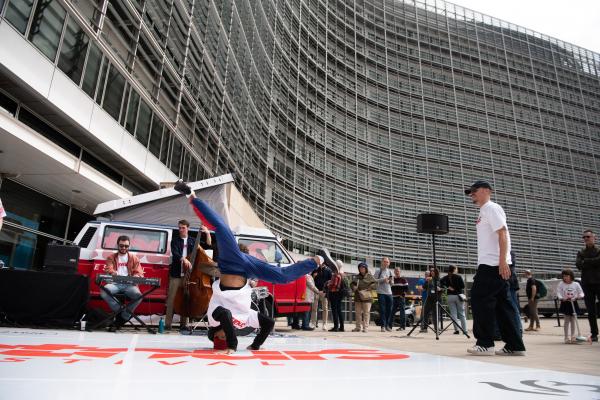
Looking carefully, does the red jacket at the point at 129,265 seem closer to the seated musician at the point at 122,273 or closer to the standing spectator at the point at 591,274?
the seated musician at the point at 122,273

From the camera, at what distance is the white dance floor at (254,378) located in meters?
2.04

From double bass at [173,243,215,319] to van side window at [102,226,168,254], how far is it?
1.27m

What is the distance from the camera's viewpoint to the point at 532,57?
50.2 meters

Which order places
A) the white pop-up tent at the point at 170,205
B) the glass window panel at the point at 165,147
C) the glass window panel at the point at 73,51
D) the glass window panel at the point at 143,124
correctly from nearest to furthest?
1. the white pop-up tent at the point at 170,205
2. the glass window panel at the point at 73,51
3. the glass window panel at the point at 143,124
4. the glass window panel at the point at 165,147

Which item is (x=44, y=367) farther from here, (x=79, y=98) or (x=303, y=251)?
(x=303, y=251)

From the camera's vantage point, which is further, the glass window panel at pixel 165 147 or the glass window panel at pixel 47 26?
the glass window panel at pixel 165 147

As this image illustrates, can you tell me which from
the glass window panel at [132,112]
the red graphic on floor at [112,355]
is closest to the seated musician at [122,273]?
the red graphic on floor at [112,355]

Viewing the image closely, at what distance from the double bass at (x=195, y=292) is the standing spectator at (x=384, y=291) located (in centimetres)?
541

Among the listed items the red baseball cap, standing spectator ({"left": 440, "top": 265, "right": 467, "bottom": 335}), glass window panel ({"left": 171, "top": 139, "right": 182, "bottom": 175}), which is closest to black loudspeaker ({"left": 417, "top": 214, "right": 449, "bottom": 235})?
standing spectator ({"left": 440, "top": 265, "right": 467, "bottom": 335})

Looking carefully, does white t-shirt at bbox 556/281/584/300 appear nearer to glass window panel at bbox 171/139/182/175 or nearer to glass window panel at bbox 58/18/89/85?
glass window panel at bbox 58/18/89/85

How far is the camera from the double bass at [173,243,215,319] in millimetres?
6957

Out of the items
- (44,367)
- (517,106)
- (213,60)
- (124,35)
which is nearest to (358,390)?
(44,367)

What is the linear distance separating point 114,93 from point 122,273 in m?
7.49

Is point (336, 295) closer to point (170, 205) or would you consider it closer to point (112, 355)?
point (170, 205)
